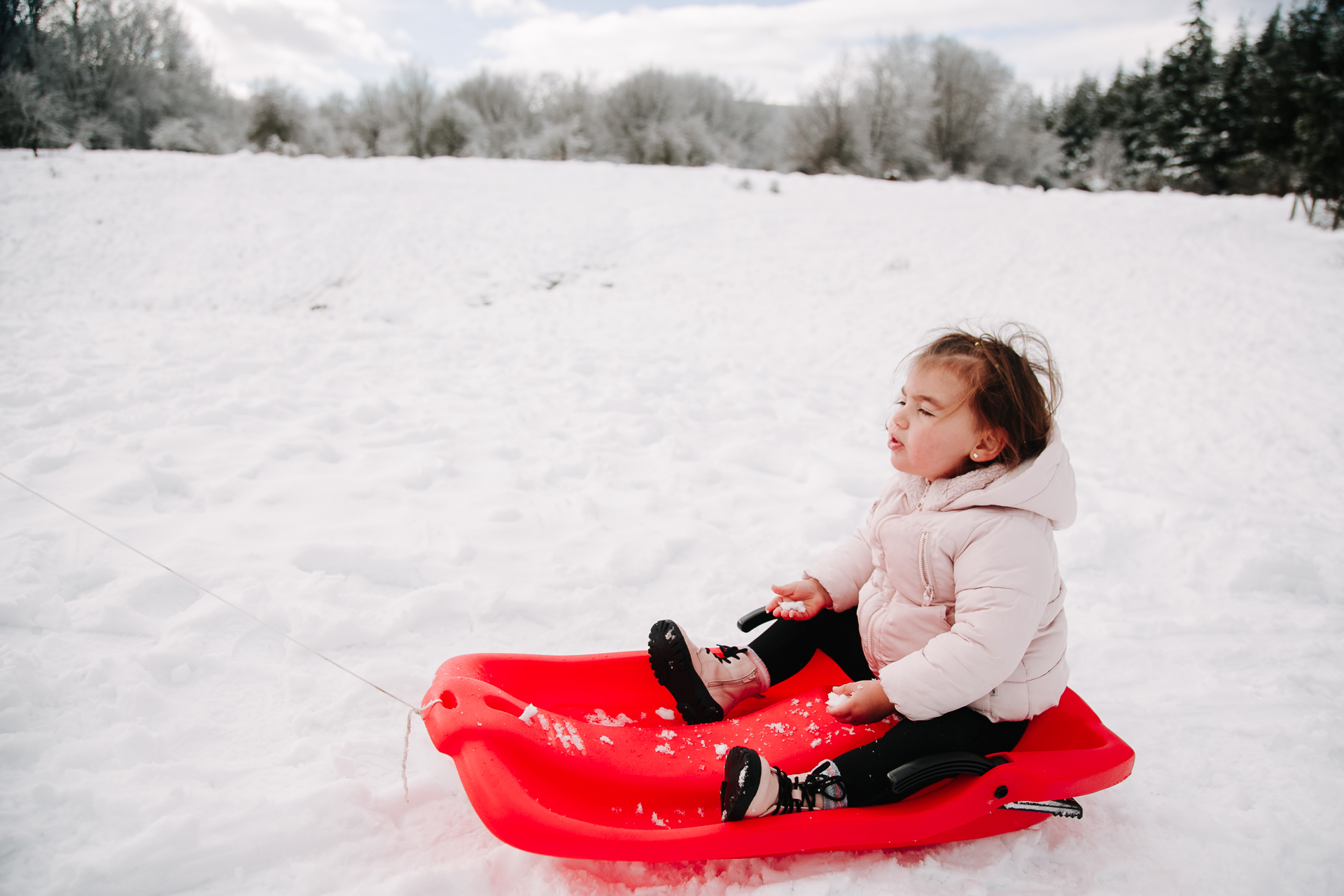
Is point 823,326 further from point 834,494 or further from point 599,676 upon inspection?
point 599,676

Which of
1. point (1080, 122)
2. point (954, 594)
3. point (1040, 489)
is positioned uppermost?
point (1080, 122)

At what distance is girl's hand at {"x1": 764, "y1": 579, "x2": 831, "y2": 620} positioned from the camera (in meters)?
1.88

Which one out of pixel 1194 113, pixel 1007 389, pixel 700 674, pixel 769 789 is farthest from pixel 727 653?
pixel 1194 113

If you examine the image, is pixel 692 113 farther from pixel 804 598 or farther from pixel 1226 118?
pixel 804 598

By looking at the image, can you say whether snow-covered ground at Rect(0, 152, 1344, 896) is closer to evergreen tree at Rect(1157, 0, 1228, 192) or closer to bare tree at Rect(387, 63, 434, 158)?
bare tree at Rect(387, 63, 434, 158)

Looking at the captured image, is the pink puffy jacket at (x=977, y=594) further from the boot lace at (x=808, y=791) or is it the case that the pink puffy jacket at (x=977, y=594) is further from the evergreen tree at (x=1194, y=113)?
the evergreen tree at (x=1194, y=113)

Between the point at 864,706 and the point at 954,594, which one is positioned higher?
the point at 954,594

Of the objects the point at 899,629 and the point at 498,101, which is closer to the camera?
the point at 899,629

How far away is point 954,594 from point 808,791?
534 mm

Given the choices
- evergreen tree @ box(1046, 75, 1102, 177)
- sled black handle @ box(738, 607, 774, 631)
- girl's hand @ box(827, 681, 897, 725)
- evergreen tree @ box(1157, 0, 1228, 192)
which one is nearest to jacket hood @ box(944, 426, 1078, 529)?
girl's hand @ box(827, 681, 897, 725)

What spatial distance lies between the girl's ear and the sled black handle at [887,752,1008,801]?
62 centimetres

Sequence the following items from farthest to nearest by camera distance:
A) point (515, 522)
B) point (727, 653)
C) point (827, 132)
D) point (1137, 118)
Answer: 1. point (1137, 118)
2. point (827, 132)
3. point (515, 522)
4. point (727, 653)

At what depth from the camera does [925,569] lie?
63.1 inches

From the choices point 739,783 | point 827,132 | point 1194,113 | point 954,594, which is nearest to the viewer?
point 739,783
